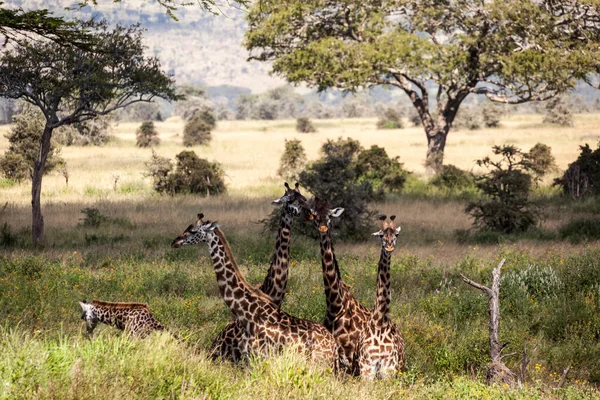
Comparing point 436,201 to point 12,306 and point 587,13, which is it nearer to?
point 587,13

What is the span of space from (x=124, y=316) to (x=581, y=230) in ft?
47.7

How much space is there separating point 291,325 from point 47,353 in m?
2.46

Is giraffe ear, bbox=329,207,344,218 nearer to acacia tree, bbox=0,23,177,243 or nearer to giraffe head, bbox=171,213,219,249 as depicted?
giraffe head, bbox=171,213,219,249

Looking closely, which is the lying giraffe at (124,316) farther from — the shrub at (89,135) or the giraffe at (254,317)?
the shrub at (89,135)

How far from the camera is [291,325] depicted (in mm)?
7551

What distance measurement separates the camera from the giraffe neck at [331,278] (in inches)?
298

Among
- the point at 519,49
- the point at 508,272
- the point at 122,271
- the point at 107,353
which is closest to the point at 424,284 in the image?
the point at 508,272

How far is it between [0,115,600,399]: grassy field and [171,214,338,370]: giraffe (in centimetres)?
31

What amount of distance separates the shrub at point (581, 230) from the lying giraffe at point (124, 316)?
528 inches

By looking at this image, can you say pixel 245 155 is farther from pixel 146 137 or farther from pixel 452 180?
pixel 452 180

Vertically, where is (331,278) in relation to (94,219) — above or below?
above

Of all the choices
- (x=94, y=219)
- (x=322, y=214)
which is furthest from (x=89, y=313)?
(x=94, y=219)

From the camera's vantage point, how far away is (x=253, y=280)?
13.8 metres

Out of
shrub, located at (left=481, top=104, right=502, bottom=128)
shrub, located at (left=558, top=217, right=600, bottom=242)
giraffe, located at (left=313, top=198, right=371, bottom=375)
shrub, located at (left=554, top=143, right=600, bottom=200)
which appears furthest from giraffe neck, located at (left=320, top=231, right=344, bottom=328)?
shrub, located at (left=481, top=104, right=502, bottom=128)
